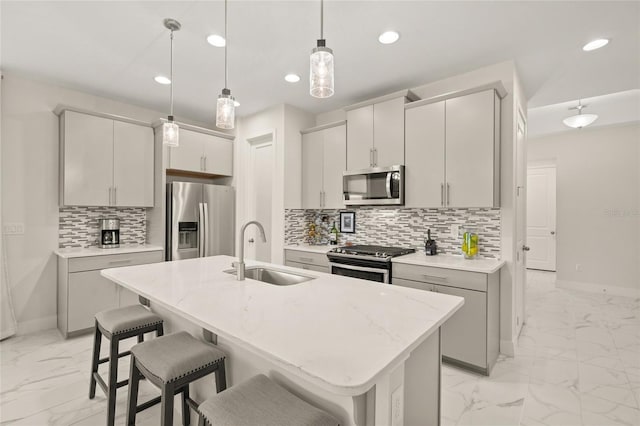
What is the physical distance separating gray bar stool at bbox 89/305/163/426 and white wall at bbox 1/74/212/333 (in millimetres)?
1847

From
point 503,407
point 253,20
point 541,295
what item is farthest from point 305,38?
point 541,295

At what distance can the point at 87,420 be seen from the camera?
1994 mm

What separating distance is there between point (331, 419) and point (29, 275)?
3843 millimetres

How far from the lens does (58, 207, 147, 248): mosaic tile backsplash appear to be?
141 inches

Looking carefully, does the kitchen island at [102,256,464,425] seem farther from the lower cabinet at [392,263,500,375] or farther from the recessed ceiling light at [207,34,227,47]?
the recessed ceiling light at [207,34,227,47]

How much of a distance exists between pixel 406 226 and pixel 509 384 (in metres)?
1.70

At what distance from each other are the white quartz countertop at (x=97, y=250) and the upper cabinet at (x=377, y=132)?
8.45 ft

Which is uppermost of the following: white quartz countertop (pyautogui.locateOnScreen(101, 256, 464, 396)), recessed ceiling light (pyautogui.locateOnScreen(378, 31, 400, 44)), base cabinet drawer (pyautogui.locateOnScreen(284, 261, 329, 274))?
recessed ceiling light (pyautogui.locateOnScreen(378, 31, 400, 44))

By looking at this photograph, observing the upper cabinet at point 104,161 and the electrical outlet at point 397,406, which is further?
the upper cabinet at point 104,161

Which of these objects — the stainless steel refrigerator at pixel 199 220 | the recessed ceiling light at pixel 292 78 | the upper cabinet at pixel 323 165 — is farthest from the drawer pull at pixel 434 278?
the stainless steel refrigerator at pixel 199 220

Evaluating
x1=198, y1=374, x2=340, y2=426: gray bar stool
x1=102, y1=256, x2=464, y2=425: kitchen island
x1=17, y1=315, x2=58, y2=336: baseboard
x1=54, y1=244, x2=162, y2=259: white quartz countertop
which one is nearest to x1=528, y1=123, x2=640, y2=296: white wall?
x1=102, y1=256, x2=464, y2=425: kitchen island

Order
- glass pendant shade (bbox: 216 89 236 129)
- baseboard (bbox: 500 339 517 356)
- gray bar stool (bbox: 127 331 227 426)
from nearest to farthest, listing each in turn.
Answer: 1. gray bar stool (bbox: 127 331 227 426)
2. glass pendant shade (bbox: 216 89 236 129)
3. baseboard (bbox: 500 339 517 356)

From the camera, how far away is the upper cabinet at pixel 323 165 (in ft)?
12.6

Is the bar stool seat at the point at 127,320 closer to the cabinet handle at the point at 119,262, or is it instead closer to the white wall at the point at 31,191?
the cabinet handle at the point at 119,262
